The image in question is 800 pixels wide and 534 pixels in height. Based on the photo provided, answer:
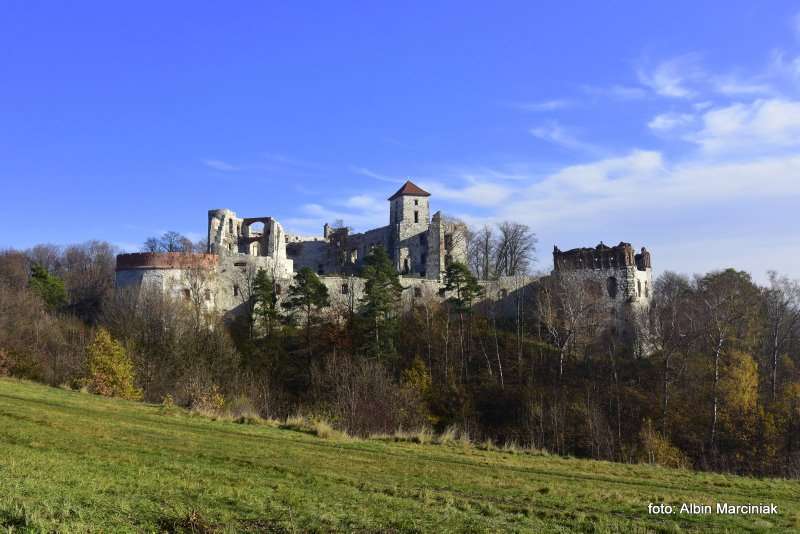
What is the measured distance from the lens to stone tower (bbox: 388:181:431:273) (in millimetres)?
58159

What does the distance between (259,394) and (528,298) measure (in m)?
22.0

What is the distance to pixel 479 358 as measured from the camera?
1820 inches

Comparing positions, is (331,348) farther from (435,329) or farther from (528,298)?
(528,298)

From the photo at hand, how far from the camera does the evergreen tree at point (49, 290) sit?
5216cm

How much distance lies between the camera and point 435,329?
155ft

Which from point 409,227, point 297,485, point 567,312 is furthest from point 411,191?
point 297,485

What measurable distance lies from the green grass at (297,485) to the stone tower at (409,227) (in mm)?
38996

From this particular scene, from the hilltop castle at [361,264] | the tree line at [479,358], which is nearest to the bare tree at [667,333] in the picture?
the tree line at [479,358]

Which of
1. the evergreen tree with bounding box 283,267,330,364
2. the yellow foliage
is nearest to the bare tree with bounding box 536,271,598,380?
the yellow foliage

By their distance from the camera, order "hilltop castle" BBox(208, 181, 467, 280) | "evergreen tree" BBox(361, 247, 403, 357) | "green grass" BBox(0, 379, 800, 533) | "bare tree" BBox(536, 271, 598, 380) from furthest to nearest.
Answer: "hilltop castle" BBox(208, 181, 467, 280) < "bare tree" BBox(536, 271, 598, 380) < "evergreen tree" BBox(361, 247, 403, 357) < "green grass" BBox(0, 379, 800, 533)

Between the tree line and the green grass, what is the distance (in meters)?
12.7

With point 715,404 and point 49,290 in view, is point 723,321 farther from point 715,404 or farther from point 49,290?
point 49,290

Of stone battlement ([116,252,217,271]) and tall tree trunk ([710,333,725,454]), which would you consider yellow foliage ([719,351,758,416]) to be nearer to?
tall tree trunk ([710,333,725,454])

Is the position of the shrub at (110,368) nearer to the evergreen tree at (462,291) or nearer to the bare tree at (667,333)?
the evergreen tree at (462,291)
